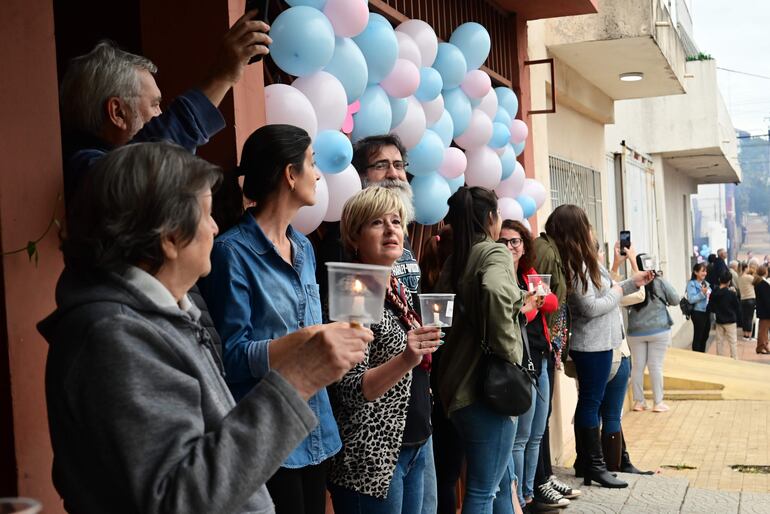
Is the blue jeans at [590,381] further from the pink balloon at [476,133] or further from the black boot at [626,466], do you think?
the pink balloon at [476,133]

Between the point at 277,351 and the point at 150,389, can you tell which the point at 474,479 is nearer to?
the point at 277,351

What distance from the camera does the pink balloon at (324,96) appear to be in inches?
158

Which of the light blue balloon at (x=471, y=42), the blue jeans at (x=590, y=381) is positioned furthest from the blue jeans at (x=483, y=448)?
the light blue balloon at (x=471, y=42)

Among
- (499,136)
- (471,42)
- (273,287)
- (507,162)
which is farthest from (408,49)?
(273,287)

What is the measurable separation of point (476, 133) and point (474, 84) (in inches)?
12.0

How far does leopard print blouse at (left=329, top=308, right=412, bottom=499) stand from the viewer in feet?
11.1

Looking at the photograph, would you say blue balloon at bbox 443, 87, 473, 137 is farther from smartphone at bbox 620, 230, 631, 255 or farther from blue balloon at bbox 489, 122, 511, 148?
smartphone at bbox 620, 230, 631, 255

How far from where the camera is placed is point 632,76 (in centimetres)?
1151

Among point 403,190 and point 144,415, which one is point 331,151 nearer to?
point 403,190

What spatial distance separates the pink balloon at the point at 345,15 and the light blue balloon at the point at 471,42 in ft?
6.37

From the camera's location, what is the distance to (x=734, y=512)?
6.61 metres

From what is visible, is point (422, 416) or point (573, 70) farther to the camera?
point (573, 70)

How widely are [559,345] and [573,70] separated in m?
5.36

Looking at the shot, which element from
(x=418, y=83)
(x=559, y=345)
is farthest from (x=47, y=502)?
(x=559, y=345)
